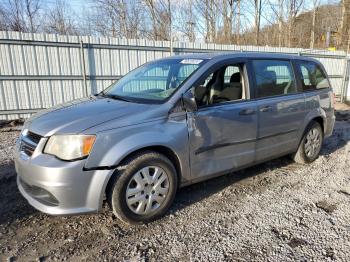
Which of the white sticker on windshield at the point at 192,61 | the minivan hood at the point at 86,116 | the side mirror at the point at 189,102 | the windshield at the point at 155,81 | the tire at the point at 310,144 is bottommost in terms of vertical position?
the tire at the point at 310,144

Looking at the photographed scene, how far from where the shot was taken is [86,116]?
2855mm

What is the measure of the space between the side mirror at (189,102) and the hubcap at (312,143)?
2553mm

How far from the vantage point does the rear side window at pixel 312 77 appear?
4588mm

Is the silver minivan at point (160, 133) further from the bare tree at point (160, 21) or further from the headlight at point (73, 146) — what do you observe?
the bare tree at point (160, 21)

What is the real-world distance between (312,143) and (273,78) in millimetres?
1526

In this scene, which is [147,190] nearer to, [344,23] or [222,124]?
[222,124]

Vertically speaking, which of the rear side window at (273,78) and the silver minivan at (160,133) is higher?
the rear side window at (273,78)

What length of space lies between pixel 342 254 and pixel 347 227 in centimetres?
53

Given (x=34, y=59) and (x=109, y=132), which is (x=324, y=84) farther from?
(x=34, y=59)

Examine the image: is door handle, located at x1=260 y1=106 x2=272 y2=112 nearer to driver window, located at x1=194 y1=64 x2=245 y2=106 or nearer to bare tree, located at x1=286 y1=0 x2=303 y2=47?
driver window, located at x1=194 y1=64 x2=245 y2=106

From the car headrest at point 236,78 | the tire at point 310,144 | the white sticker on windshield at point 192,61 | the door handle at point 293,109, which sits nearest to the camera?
the white sticker on windshield at point 192,61

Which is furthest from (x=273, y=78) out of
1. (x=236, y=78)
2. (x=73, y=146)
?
(x=73, y=146)

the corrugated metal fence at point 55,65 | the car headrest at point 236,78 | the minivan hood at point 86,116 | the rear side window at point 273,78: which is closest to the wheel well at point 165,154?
the minivan hood at point 86,116

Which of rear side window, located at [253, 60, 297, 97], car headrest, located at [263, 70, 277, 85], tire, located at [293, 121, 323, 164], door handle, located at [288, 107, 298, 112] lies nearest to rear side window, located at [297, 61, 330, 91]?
rear side window, located at [253, 60, 297, 97]
